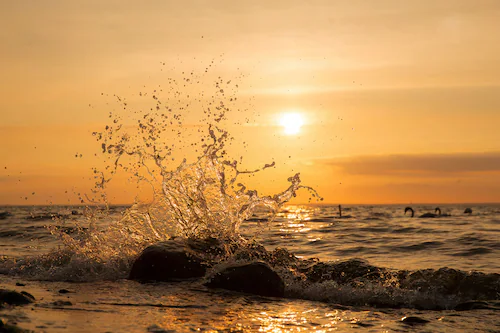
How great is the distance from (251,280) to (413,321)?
11.3 feet

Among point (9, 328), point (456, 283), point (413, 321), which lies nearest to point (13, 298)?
point (9, 328)

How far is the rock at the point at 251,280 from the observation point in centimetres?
985

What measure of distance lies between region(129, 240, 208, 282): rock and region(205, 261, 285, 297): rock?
1034 mm

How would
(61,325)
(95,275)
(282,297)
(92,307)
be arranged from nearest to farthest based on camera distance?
(61,325)
(92,307)
(282,297)
(95,275)

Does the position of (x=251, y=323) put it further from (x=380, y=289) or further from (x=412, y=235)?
(x=412, y=235)

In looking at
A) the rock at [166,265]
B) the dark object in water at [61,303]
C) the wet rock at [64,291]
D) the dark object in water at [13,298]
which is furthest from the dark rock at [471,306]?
the dark object in water at [13,298]

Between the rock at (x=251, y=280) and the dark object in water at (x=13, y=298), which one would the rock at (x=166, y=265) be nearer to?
the rock at (x=251, y=280)

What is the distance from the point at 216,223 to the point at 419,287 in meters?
5.64

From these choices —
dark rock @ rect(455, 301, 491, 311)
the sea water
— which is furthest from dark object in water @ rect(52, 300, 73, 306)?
dark rock @ rect(455, 301, 491, 311)

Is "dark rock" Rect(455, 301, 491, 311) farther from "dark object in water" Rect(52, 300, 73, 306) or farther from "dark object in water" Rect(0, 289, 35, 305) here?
"dark object in water" Rect(0, 289, 35, 305)

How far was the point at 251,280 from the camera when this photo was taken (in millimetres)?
10023

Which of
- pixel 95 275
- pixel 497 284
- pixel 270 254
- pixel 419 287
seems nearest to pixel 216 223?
pixel 270 254

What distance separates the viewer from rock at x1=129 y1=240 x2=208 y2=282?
11148 millimetres

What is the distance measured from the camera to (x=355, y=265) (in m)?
12.2
